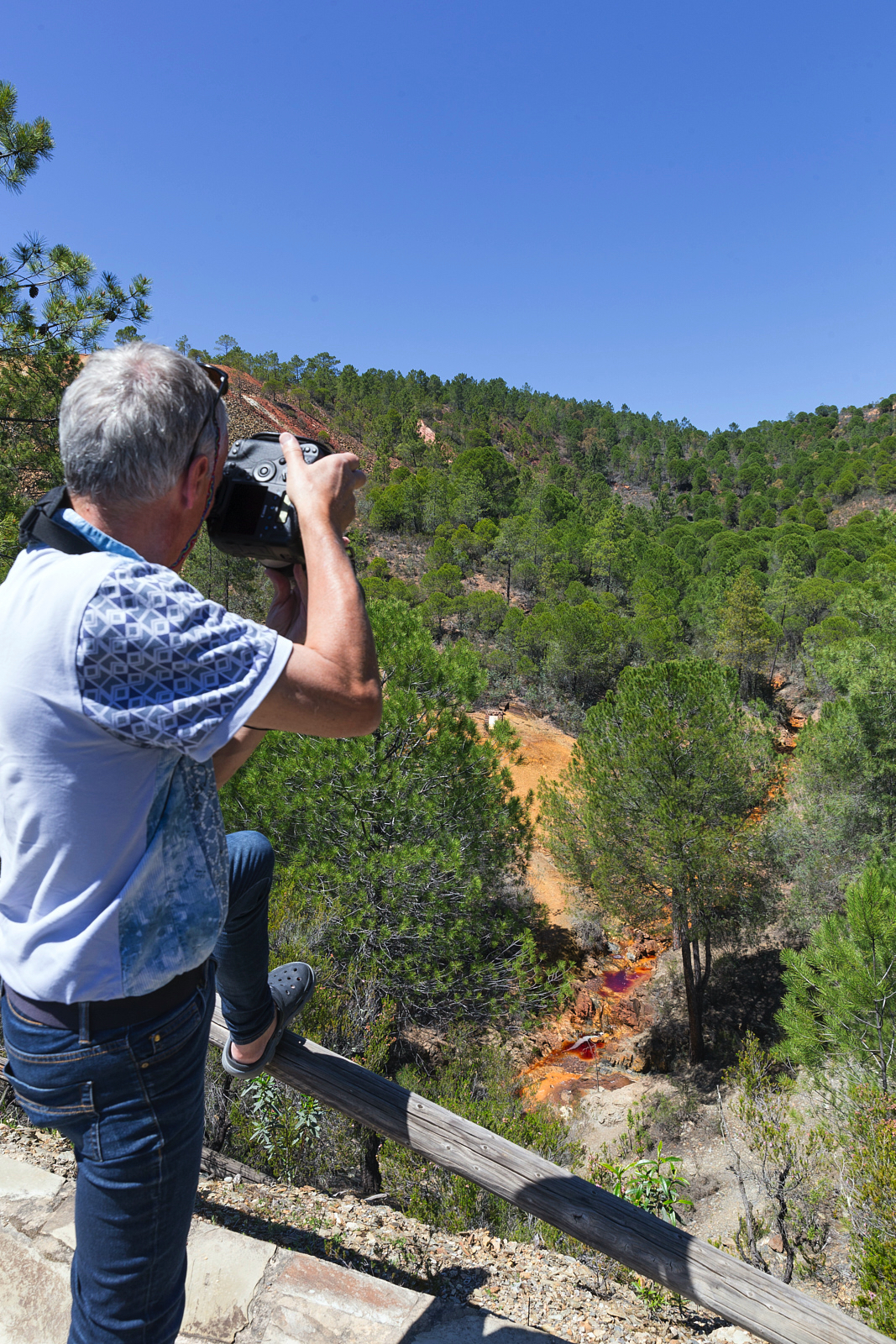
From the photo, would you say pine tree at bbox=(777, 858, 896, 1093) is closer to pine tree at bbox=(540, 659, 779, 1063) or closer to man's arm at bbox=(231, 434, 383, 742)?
pine tree at bbox=(540, 659, 779, 1063)

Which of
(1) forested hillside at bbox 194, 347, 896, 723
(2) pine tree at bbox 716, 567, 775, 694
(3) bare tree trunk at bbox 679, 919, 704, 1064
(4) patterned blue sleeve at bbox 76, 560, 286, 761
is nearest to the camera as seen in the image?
(4) patterned blue sleeve at bbox 76, 560, 286, 761

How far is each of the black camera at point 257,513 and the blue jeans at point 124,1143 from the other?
2.04 ft

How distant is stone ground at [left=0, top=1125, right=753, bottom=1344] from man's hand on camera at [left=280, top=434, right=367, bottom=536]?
67.7 inches

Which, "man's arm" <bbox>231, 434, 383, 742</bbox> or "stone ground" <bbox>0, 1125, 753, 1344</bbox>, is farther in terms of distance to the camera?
"stone ground" <bbox>0, 1125, 753, 1344</bbox>

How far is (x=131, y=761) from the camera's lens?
0.90 metres

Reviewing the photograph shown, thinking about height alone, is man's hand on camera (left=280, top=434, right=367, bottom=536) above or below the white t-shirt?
above

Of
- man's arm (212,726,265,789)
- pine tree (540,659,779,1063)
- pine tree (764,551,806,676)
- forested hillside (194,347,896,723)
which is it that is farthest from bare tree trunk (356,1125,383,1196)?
pine tree (764,551,806,676)

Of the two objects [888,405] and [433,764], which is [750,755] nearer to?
[433,764]

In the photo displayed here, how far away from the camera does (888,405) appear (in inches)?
3088

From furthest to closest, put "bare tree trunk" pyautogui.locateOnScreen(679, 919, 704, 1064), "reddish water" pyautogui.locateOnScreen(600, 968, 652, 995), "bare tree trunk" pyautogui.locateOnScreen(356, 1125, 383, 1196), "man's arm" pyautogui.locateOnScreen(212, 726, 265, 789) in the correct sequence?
"reddish water" pyautogui.locateOnScreen(600, 968, 652, 995) → "bare tree trunk" pyautogui.locateOnScreen(679, 919, 704, 1064) → "bare tree trunk" pyautogui.locateOnScreen(356, 1125, 383, 1196) → "man's arm" pyautogui.locateOnScreen(212, 726, 265, 789)

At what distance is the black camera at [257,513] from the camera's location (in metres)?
1.12

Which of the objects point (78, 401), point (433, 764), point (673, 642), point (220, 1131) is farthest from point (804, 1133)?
point (673, 642)

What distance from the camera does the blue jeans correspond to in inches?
39.2

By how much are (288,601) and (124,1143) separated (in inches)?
29.5
